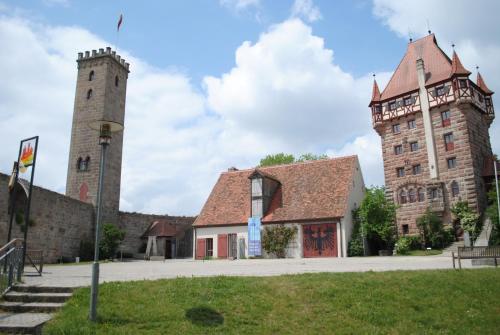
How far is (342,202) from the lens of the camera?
97.5ft

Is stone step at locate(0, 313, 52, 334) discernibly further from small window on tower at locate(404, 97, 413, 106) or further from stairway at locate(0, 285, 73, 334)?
small window on tower at locate(404, 97, 413, 106)

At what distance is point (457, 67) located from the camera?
3556 cm

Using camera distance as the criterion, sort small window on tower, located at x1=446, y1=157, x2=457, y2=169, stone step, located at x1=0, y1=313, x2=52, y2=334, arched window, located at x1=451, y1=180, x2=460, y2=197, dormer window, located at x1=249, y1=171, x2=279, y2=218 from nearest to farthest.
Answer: stone step, located at x1=0, y1=313, x2=52, y2=334 → dormer window, located at x1=249, y1=171, x2=279, y2=218 → arched window, located at x1=451, y1=180, x2=460, y2=197 → small window on tower, located at x1=446, y1=157, x2=457, y2=169

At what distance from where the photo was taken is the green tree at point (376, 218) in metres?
30.0

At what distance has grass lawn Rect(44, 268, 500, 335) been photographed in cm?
759

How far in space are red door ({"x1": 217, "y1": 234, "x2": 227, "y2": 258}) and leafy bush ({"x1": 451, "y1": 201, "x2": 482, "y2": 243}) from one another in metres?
18.9

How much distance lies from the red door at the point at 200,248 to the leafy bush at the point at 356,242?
11843mm

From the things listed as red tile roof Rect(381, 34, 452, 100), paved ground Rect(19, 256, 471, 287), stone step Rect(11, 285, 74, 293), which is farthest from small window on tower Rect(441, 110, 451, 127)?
stone step Rect(11, 285, 74, 293)

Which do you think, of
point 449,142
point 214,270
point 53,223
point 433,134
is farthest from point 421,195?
point 53,223

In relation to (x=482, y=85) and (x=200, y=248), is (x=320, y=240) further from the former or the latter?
(x=482, y=85)

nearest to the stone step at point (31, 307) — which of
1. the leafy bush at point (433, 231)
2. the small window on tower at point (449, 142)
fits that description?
the leafy bush at point (433, 231)

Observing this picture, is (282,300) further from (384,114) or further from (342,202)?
(384,114)

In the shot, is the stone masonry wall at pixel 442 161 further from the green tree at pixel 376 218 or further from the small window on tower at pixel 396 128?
the green tree at pixel 376 218

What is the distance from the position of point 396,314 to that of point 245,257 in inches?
928
